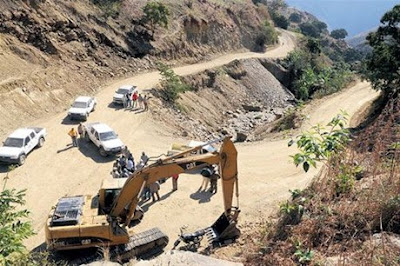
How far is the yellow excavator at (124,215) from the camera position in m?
15.5

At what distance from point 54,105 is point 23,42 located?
7.95 meters

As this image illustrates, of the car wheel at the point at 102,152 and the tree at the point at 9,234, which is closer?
the tree at the point at 9,234

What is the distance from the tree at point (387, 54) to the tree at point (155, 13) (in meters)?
23.9

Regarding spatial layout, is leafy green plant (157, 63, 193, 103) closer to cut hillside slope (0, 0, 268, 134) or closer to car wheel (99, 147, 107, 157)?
cut hillside slope (0, 0, 268, 134)

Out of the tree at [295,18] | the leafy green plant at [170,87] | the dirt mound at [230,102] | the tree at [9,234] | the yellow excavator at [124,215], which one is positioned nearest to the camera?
the tree at [9,234]

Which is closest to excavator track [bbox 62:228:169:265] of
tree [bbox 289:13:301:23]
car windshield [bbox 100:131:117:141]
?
car windshield [bbox 100:131:117:141]

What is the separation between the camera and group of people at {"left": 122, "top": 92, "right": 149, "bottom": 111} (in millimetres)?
35153

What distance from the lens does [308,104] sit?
144 feet

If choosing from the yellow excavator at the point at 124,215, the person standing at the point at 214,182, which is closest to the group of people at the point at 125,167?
the person standing at the point at 214,182

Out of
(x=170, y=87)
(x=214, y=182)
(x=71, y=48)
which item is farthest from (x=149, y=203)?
(x=71, y=48)

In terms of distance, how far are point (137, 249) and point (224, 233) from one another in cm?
353

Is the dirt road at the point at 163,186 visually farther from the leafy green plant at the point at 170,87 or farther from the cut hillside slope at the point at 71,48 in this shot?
the leafy green plant at the point at 170,87

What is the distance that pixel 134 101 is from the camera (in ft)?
116

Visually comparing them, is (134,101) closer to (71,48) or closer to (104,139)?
(104,139)
